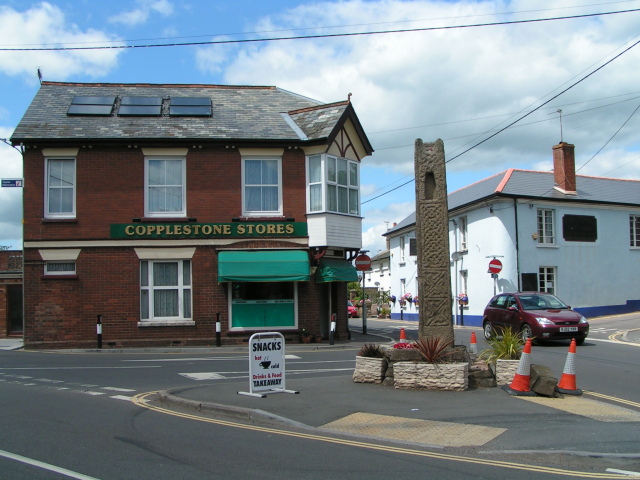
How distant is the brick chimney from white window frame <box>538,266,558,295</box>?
160 inches

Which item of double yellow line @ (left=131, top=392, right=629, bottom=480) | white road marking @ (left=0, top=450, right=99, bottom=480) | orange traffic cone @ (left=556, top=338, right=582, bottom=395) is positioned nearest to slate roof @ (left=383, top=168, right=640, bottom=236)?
orange traffic cone @ (left=556, top=338, right=582, bottom=395)

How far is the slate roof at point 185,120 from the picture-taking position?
2120cm

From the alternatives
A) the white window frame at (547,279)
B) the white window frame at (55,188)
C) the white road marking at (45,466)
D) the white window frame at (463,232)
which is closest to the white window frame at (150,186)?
the white window frame at (55,188)

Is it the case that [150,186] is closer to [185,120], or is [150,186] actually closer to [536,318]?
[185,120]

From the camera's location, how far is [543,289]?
101 feet

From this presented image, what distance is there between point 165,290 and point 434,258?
12.0 metres

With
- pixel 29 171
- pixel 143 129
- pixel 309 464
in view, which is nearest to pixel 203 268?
pixel 143 129

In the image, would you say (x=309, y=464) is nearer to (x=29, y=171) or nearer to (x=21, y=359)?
(x=21, y=359)

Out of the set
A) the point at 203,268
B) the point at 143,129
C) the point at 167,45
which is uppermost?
the point at 167,45

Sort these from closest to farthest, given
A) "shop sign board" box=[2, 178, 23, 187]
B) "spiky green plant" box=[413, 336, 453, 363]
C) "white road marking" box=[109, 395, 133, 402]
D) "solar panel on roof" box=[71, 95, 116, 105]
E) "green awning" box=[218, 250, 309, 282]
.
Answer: "white road marking" box=[109, 395, 133, 402]
"spiky green plant" box=[413, 336, 453, 363]
"shop sign board" box=[2, 178, 23, 187]
"green awning" box=[218, 250, 309, 282]
"solar panel on roof" box=[71, 95, 116, 105]

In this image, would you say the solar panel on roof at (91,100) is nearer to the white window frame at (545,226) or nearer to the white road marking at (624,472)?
the white window frame at (545,226)

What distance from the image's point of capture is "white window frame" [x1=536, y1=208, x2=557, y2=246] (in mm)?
Result: 30938

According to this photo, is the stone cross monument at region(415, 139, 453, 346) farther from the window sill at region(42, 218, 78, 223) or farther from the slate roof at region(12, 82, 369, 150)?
the window sill at region(42, 218, 78, 223)

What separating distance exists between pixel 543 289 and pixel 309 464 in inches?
1050
